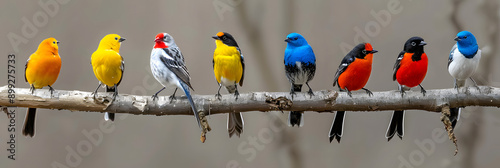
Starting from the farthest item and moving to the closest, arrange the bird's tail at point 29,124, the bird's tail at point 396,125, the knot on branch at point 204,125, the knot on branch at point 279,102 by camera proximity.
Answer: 1. the bird's tail at point 29,124
2. the bird's tail at point 396,125
3. the knot on branch at point 279,102
4. the knot on branch at point 204,125

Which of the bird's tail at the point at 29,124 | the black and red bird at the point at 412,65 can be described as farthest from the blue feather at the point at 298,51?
the bird's tail at the point at 29,124

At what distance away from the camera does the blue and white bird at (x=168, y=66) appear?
8.16ft

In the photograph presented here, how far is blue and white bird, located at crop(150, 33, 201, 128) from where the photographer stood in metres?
2.49

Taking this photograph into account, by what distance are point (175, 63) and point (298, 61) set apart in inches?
25.4

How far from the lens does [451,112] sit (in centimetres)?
263

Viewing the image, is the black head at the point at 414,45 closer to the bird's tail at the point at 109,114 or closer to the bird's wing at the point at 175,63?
the bird's wing at the point at 175,63

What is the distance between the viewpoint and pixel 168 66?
2484 mm

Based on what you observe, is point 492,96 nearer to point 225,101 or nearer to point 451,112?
point 451,112

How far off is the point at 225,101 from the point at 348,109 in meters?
0.65

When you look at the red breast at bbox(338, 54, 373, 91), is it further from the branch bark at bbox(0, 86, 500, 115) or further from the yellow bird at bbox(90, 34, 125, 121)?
the yellow bird at bbox(90, 34, 125, 121)

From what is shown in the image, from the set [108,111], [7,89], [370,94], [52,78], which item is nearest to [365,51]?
[370,94]

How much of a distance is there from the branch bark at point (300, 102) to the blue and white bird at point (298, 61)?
0.08 meters

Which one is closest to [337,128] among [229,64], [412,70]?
[412,70]

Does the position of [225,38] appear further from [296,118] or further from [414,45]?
[414,45]
